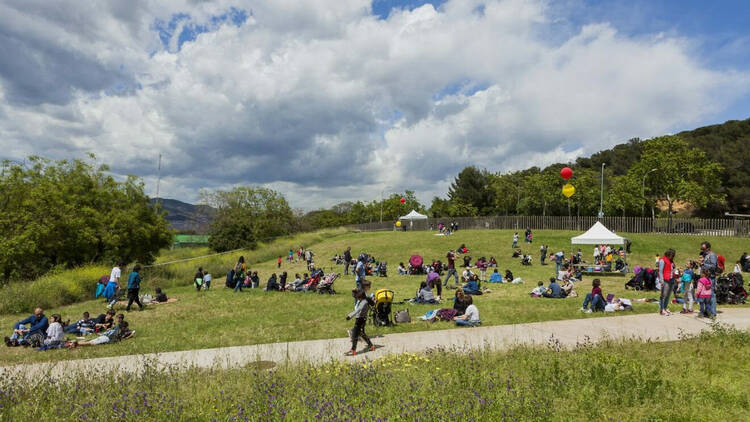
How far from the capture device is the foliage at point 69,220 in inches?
888

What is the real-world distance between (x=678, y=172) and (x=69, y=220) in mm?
57176

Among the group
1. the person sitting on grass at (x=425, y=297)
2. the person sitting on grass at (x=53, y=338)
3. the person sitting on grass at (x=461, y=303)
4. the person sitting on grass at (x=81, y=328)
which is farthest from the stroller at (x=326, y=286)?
the person sitting on grass at (x=53, y=338)

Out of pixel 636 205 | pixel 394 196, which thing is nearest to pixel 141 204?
pixel 636 205

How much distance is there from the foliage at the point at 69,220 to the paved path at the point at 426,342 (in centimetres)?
1937

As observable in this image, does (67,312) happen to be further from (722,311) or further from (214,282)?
(722,311)

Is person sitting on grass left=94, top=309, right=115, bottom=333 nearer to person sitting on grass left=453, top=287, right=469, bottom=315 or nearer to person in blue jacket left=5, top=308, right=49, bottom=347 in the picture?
person in blue jacket left=5, top=308, right=49, bottom=347

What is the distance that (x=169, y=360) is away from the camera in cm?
775

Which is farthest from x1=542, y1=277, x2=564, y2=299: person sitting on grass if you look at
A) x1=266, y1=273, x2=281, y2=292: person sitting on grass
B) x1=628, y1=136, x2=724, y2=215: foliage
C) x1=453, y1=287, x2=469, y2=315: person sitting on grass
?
x1=628, y1=136, x2=724, y2=215: foliage

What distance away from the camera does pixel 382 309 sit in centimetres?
1048

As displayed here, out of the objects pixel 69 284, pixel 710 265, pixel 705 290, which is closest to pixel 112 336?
pixel 69 284

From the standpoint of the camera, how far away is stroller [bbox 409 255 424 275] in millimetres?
23688

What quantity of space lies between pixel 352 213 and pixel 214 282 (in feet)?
255

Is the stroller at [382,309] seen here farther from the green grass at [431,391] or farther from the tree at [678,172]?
the tree at [678,172]

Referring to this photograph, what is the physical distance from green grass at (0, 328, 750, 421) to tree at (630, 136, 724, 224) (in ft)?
153
